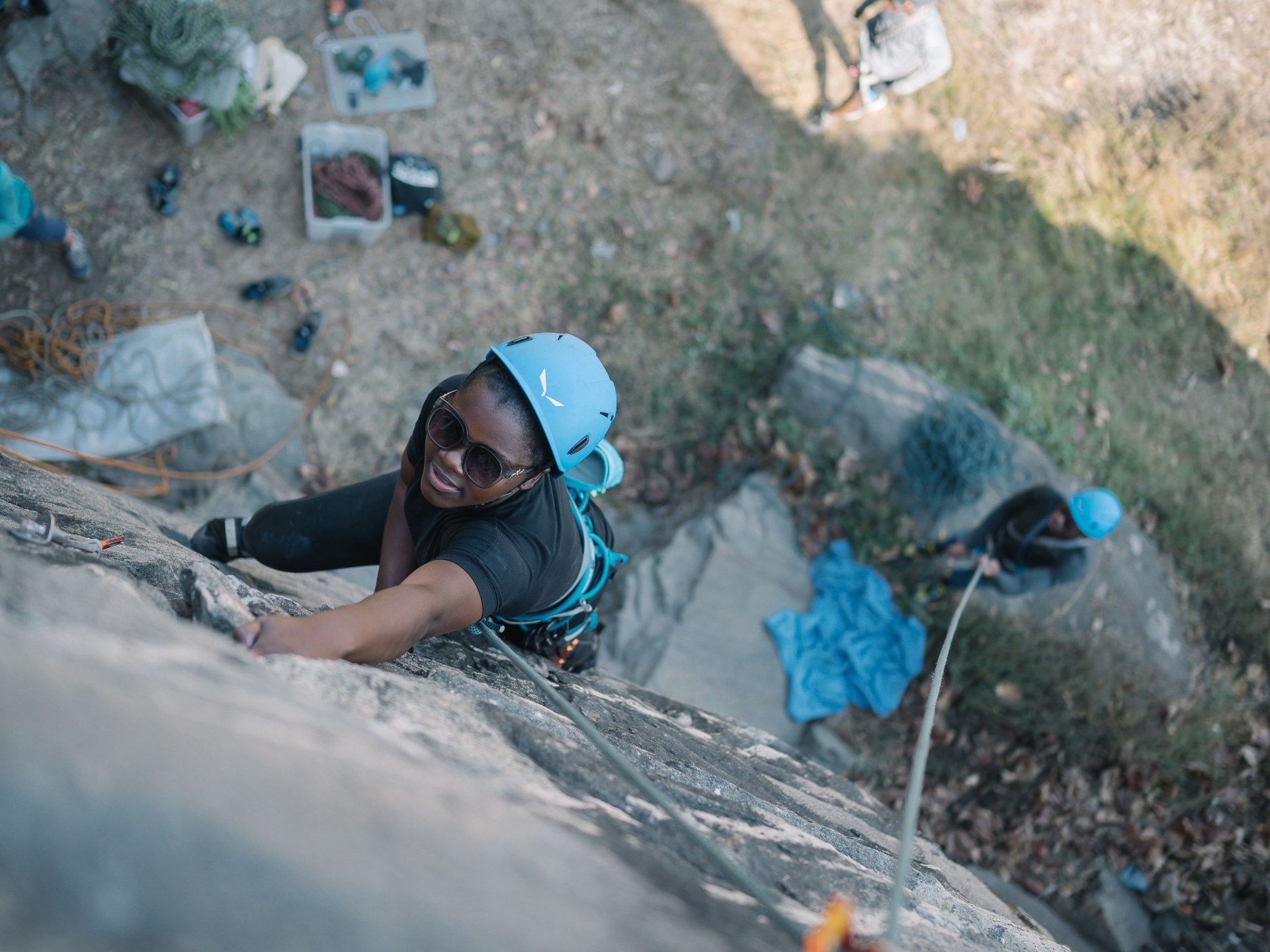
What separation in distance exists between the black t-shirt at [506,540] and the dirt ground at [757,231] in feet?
9.35

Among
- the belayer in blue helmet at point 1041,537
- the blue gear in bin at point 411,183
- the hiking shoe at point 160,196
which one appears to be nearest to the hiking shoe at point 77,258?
the hiking shoe at point 160,196

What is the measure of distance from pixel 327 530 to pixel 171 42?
3.74m

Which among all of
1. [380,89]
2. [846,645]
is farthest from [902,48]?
[846,645]

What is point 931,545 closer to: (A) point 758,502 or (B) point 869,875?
(A) point 758,502

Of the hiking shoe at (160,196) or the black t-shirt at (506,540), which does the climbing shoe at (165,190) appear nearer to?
the hiking shoe at (160,196)

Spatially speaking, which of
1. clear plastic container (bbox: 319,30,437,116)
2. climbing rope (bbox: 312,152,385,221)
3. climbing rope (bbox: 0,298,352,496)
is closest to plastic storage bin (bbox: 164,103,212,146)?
climbing rope (bbox: 312,152,385,221)

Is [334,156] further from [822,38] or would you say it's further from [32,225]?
[822,38]

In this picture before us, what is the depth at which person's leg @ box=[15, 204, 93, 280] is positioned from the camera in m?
4.27

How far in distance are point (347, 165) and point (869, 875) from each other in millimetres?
5094

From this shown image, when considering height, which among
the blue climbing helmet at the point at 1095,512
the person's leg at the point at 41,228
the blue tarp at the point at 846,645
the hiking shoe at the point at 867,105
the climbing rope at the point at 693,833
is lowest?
the blue tarp at the point at 846,645

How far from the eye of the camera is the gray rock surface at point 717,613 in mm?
4570

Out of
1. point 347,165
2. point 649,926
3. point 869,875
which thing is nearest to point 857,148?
point 347,165

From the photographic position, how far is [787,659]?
4805mm

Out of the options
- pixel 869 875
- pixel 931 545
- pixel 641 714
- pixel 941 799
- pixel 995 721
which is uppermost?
pixel 869 875
